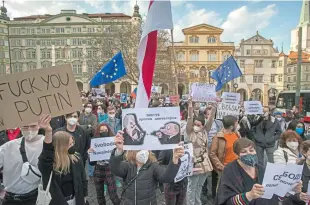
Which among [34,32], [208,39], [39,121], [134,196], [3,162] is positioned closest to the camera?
[39,121]

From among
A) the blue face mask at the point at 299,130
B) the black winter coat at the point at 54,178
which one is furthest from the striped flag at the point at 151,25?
the blue face mask at the point at 299,130

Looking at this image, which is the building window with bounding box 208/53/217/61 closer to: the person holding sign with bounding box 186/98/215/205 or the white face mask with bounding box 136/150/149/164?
the person holding sign with bounding box 186/98/215/205

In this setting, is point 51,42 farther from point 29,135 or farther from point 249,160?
point 249,160

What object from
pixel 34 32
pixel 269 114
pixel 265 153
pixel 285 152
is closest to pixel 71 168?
pixel 285 152

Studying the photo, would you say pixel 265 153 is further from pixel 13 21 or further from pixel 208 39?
pixel 13 21

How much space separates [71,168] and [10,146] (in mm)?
748

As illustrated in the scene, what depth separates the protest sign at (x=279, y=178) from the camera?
8.52 ft

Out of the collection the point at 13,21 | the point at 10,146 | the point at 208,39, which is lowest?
the point at 10,146

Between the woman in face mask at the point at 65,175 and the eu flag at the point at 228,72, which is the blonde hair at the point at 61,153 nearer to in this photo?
the woman in face mask at the point at 65,175

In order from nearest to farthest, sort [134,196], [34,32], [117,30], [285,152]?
1. [134,196]
2. [285,152]
3. [117,30]
4. [34,32]

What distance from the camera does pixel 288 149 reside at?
14.4ft

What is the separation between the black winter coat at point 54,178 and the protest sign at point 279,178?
2.11m

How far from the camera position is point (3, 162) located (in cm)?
318

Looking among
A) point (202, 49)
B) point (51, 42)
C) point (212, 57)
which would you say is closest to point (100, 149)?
point (202, 49)
